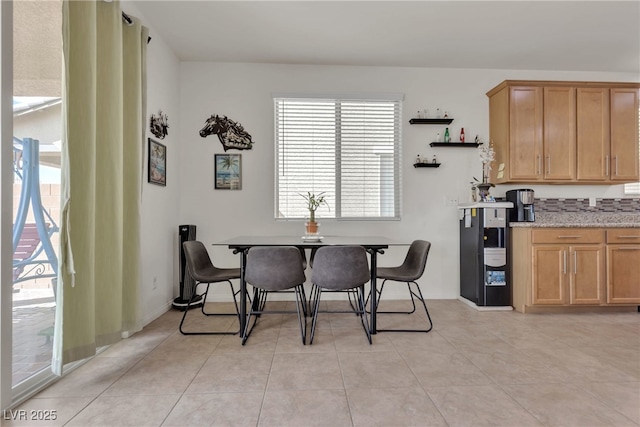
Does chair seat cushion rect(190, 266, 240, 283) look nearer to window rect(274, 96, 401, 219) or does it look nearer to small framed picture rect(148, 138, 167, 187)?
small framed picture rect(148, 138, 167, 187)

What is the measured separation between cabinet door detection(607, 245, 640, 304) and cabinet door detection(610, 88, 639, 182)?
0.89m

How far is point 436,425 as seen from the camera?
5.11ft

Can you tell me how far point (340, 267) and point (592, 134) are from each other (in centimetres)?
347

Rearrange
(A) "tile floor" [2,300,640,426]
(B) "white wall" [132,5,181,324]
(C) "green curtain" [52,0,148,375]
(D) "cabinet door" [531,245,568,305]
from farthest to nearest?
1. (D) "cabinet door" [531,245,568,305]
2. (B) "white wall" [132,5,181,324]
3. (C) "green curtain" [52,0,148,375]
4. (A) "tile floor" [2,300,640,426]

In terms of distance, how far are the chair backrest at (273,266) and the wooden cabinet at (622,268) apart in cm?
333

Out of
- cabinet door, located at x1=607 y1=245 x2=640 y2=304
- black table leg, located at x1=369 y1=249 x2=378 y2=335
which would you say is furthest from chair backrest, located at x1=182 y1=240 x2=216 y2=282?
cabinet door, located at x1=607 y1=245 x2=640 y2=304

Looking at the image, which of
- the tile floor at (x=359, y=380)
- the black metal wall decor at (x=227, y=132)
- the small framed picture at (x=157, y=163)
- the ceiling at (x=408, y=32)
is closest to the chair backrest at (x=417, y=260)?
the tile floor at (x=359, y=380)

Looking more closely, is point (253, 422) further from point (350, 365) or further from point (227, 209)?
point (227, 209)

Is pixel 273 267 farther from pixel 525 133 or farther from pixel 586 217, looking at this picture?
pixel 586 217

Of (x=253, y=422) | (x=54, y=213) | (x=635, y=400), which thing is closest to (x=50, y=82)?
(x=54, y=213)

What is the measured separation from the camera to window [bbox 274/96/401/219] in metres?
4.01

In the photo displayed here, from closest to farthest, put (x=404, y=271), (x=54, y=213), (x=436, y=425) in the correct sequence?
(x=436, y=425), (x=54, y=213), (x=404, y=271)

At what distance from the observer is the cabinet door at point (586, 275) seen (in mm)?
3410

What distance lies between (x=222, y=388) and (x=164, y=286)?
1.92 meters
